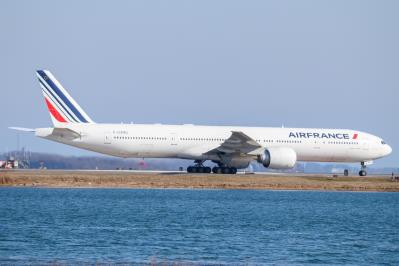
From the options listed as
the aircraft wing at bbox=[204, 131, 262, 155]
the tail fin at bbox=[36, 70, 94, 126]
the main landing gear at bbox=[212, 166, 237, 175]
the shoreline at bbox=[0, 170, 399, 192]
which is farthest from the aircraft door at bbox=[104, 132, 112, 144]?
the main landing gear at bbox=[212, 166, 237, 175]

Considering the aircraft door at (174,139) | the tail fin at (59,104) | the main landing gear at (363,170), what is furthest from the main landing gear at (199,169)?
the main landing gear at (363,170)

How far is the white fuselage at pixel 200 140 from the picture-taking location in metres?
73.7

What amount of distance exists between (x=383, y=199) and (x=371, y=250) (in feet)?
105

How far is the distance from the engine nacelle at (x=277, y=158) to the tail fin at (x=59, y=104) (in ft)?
49.0

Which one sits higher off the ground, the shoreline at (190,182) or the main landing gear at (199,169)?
the main landing gear at (199,169)

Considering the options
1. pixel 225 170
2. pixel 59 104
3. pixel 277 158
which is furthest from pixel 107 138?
pixel 277 158

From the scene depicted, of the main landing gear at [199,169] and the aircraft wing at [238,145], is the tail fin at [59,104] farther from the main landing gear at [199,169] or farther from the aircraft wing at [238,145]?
the aircraft wing at [238,145]

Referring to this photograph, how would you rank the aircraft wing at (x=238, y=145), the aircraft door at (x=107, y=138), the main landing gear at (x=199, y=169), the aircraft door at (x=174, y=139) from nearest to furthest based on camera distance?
the aircraft door at (x=107, y=138) < the aircraft wing at (x=238, y=145) < the aircraft door at (x=174, y=139) < the main landing gear at (x=199, y=169)

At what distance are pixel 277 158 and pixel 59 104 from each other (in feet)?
60.9

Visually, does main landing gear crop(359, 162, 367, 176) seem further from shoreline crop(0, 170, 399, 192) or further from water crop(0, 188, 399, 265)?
water crop(0, 188, 399, 265)

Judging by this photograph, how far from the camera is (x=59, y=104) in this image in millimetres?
74688

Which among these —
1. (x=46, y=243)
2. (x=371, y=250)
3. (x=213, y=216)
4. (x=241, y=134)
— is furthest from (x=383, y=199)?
(x=46, y=243)

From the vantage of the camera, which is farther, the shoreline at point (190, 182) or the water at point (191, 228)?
the shoreline at point (190, 182)

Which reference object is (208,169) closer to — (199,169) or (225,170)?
(199,169)
